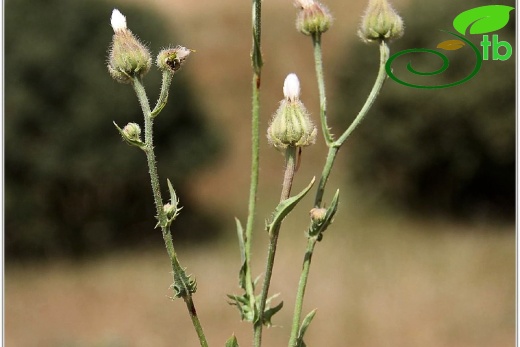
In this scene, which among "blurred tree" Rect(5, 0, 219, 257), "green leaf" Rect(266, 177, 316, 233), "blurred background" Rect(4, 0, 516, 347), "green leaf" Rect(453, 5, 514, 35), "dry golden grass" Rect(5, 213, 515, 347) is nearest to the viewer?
"green leaf" Rect(266, 177, 316, 233)

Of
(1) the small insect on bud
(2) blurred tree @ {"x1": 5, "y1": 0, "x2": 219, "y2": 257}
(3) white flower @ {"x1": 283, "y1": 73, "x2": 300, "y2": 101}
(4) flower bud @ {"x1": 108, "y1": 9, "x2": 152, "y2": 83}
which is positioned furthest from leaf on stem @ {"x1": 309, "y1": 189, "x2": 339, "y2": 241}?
(2) blurred tree @ {"x1": 5, "y1": 0, "x2": 219, "y2": 257}

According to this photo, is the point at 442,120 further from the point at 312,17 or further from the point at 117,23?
the point at 117,23

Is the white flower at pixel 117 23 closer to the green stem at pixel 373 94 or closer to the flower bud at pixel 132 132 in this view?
the flower bud at pixel 132 132

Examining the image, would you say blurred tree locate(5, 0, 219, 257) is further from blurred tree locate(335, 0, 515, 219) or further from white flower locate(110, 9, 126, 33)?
white flower locate(110, 9, 126, 33)

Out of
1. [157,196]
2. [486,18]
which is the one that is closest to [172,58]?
[157,196]

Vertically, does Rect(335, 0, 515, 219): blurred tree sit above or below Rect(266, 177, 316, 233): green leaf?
above

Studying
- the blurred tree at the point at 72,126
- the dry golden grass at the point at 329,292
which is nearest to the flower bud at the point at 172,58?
the blurred tree at the point at 72,126
